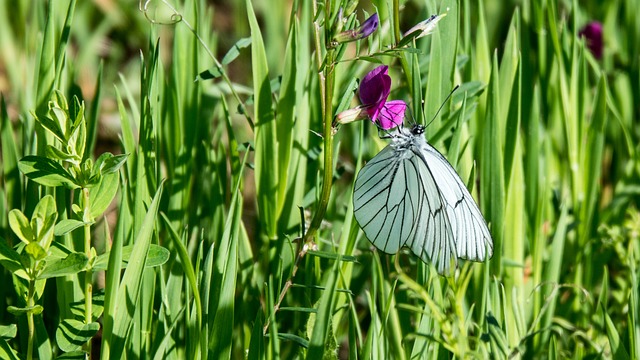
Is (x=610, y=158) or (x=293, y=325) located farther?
(x=610, y=158)

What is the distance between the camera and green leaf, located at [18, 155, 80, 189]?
4.40 ft

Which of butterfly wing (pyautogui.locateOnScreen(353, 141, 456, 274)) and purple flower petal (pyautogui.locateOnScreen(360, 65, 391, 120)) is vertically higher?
purple flower petal (pyautogui.locateOnScreen(360, 65, 391, 120))

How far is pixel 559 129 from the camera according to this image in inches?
91.7

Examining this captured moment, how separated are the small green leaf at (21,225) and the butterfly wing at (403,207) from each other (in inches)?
22.9

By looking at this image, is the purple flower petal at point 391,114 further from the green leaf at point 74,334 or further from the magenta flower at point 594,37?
the magenta flower at point 594,37

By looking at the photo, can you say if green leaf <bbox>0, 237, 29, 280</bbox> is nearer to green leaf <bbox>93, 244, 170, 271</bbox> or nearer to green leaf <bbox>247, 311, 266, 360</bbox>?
green leaf <bbox>93, 244, 170, 271</bbox>

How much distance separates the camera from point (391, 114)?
1.50 m

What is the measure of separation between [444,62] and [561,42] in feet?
1.66

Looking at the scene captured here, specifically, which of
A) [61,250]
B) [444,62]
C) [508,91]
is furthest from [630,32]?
[61,250]

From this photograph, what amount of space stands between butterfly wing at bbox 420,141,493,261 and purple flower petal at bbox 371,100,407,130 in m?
0.07

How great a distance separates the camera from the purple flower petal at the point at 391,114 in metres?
1.48

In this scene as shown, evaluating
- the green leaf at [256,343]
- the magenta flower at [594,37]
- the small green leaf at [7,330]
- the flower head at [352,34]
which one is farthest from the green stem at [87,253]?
the magenta flower at [594,37]

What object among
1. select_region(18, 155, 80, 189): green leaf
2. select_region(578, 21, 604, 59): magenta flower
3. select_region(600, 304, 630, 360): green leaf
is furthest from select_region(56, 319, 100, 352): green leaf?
select_region(578, 21, 604, 59): magenta flower

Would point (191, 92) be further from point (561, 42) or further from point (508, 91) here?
point (561, 42)
